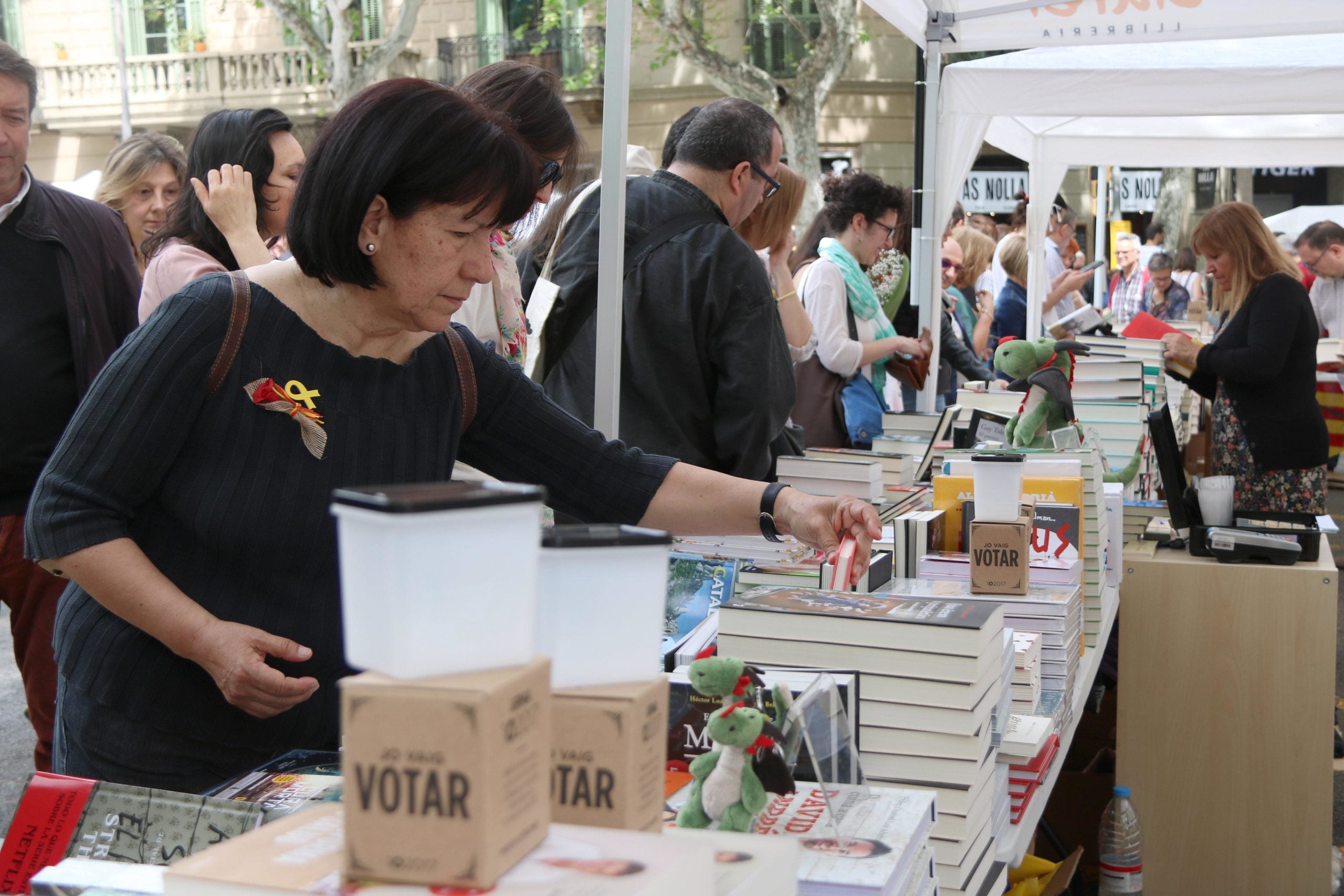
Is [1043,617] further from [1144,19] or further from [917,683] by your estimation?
[1144,19]

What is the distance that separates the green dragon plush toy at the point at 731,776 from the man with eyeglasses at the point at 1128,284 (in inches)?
452

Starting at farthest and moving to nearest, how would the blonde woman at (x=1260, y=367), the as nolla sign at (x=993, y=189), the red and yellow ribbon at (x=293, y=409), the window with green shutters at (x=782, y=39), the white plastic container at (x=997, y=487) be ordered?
the window with green shutters at (x=782, y=39)
the as nolla sign at (x=993, y=189)
the blonde woman at (x=1260, y=367)
the white plastic container at (x=997, y=487)
the red and yellow ribbon at (x=293, y=409)

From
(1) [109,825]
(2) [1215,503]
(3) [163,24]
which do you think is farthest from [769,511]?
(3) [163,24]

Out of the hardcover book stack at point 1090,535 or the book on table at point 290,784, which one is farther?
the hardcover book stack at point 1090,535

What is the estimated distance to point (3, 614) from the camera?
5352 millimetres

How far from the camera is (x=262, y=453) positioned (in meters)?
1.36

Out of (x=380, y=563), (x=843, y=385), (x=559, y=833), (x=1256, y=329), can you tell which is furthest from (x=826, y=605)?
(x=1256, y=329)

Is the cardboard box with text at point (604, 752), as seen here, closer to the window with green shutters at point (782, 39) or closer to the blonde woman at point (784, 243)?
the blonde woman at point (784, 243)

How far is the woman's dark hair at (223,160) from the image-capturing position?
7.72ft

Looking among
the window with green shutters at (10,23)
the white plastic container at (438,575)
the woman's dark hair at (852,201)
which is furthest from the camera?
the window with green shutters at (10,23)

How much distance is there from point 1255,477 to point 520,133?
3.95 metres

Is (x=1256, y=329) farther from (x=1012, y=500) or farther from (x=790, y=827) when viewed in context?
(x=790, y=827)

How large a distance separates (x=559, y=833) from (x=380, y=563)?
213 millimetres

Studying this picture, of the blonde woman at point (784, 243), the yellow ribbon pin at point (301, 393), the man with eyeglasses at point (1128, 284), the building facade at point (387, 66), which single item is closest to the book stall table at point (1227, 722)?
the blonde woman at point (784, 243)
